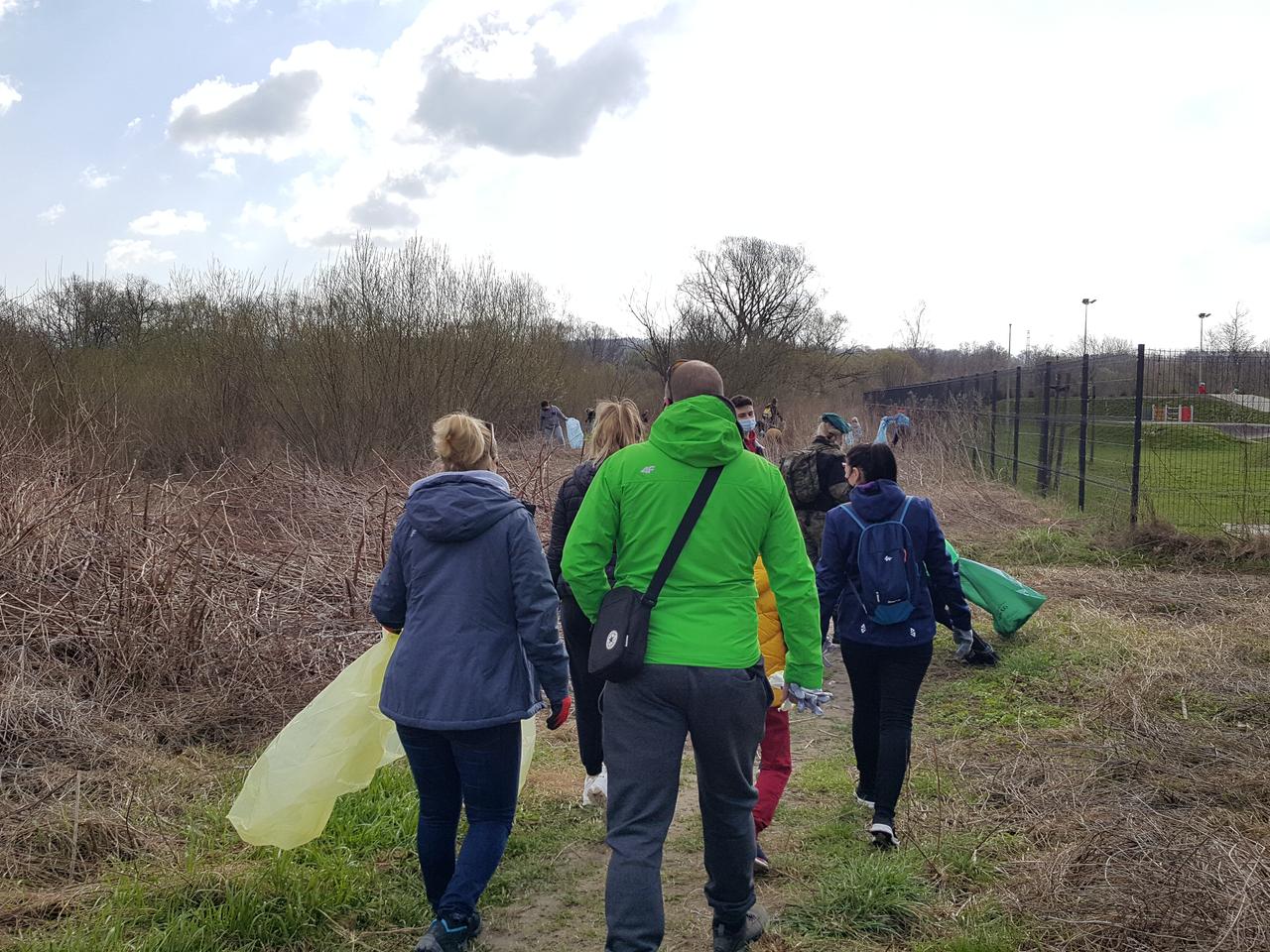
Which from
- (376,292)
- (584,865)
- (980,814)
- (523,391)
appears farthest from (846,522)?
(523,391)

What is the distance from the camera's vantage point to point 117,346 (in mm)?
15984

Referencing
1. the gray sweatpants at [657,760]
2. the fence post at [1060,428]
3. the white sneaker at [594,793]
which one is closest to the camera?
the gray sweatpants at [657,760]

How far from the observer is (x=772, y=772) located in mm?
4016

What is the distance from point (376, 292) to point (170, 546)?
1281cm

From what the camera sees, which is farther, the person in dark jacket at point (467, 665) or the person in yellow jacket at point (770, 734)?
the person in yellow jacket at point (770, 734)

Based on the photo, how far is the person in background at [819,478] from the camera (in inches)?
273

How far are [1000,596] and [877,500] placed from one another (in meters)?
3.89

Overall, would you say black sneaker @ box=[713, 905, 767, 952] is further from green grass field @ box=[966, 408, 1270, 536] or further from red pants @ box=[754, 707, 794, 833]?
green grass field @ box=[966, 408, 1270, 536]

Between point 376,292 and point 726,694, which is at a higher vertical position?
point 376,292

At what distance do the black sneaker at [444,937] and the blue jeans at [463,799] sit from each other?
20 mm

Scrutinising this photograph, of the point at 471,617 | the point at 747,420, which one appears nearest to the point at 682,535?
the point at 471,617

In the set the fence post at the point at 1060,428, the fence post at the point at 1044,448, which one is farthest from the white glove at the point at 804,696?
the fence post at the point at 1044,448

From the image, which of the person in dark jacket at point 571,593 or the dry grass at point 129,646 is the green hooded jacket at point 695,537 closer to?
the person in dark jacket at point 571,593

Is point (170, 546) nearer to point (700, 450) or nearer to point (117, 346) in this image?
point (700, 450)
